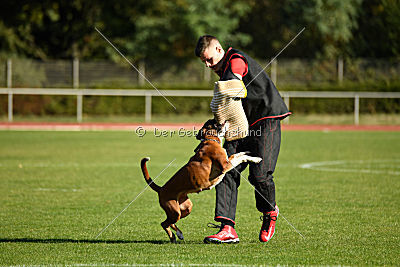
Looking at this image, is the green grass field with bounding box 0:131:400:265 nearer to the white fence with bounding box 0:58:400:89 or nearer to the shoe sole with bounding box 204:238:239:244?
the shoe sole with bounding box 204:238:239:244

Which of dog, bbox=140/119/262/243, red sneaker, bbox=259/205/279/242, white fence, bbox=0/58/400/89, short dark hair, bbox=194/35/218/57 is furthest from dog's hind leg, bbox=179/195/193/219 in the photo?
white fence, bbox=0/58/400/89

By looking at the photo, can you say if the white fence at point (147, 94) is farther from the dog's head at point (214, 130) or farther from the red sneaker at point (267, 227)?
the dog's head at point (214, 130)

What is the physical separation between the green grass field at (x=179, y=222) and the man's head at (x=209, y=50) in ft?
5.97

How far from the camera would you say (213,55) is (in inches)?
234

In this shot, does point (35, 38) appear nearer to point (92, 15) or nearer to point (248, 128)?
point (92, 15)

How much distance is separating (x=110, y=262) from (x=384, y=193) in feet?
18.9

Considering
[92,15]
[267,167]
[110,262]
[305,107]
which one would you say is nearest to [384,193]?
[267,167]

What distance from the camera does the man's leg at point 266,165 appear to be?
6250 mm

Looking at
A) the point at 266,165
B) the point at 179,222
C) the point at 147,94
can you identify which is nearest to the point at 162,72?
the point at 147,94

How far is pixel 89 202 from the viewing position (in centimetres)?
907

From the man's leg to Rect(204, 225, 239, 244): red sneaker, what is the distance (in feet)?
0.93

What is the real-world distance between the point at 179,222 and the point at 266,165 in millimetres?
1781

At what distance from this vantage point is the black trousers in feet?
20.5

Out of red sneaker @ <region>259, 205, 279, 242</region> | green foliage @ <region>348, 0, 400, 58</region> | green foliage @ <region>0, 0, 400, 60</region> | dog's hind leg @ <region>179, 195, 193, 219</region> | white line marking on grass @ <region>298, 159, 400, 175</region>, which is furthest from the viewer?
green foliage @ <region>0, 0, 400, 60</region>
